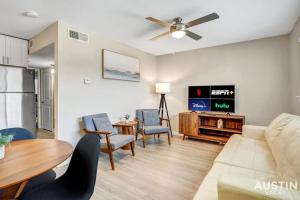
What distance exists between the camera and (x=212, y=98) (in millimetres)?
4191

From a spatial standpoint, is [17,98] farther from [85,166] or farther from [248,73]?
[248,73]

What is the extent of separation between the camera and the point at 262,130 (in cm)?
280

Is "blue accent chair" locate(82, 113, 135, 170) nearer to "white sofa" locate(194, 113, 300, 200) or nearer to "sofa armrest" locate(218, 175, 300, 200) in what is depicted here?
"white sofa" locate(194, 113, 300, 200)

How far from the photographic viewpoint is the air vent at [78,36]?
9.59ft

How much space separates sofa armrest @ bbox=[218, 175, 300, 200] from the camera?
36.8 inches

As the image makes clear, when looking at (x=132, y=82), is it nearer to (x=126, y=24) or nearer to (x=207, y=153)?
(x=126, y=24)

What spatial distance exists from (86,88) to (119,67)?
100cm

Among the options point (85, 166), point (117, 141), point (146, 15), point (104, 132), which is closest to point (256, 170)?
point (85, 166)

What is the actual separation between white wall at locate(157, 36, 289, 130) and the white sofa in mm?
1114

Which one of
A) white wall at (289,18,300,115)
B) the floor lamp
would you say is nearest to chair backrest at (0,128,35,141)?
the floor lamp

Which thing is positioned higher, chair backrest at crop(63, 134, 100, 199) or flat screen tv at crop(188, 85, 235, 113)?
flat screen tv at crop(188, 85, 235, 113)

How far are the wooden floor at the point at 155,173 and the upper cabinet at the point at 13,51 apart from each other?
8.23 ft

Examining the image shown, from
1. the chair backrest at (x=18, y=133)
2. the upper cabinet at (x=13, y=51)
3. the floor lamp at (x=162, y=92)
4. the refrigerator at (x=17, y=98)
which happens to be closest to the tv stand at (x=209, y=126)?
the floor lamp at (x=162, y=92)

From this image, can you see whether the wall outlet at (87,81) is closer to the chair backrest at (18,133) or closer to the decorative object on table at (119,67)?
the decorative object on table at (119,67)
